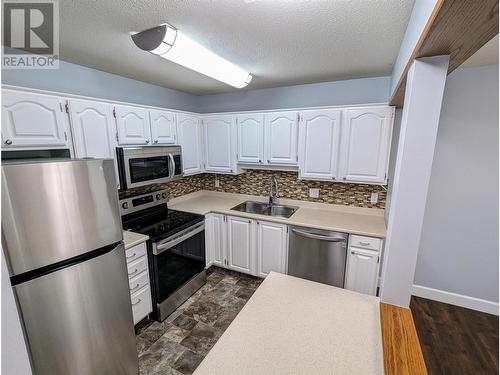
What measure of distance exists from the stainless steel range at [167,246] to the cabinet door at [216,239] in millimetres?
168

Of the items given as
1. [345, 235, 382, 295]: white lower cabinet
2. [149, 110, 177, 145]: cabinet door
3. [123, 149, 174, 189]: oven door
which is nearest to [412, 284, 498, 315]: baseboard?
[345, 235, 382, 295]: white lower cabinet

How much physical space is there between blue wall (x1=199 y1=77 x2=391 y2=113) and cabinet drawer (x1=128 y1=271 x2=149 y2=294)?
236 cm

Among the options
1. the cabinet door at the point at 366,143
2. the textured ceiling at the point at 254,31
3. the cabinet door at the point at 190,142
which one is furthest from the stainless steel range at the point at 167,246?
the cabinet door at the point at 366,143

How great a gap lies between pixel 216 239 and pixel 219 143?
4.16 feet

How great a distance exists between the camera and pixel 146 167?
225 cm

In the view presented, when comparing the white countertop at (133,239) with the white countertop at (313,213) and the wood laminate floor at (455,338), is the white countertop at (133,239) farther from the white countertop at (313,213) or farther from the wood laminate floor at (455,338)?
the wood laminate floor at (455,338)

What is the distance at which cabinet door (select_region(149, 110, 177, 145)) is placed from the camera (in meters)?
2.40

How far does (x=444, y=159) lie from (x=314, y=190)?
4.42 feet

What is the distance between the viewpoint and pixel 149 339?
6.71 feet

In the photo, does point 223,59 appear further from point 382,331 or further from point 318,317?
point 382,331

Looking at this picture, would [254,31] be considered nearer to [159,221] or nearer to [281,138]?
[281,138]

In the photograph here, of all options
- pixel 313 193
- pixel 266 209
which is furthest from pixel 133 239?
pixel 313 193

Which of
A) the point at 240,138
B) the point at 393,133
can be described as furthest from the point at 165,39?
the point at 393,133

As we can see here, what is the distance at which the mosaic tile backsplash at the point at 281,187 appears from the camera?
104 inches
